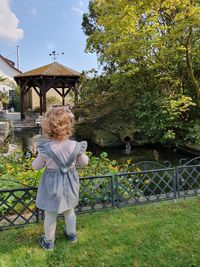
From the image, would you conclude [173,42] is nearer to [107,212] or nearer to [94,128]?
[94,128]

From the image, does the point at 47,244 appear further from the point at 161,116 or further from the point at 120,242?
the point at 161,116

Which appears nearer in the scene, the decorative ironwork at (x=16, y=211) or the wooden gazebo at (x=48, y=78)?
the decorative ironwork at (x=16, y=211)

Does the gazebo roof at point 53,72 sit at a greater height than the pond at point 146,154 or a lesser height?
greater

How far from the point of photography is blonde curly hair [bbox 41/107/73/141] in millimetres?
2328

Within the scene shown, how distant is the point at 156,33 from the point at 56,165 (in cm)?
620

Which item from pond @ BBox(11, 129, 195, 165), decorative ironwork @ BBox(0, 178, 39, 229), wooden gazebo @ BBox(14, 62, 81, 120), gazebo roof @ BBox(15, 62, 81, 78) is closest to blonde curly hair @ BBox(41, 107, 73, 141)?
decorative ironwork @ BBox(0, 178, 39, 229)

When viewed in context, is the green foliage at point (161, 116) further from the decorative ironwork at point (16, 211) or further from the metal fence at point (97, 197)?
the decorative ironwork at point (16, 211)

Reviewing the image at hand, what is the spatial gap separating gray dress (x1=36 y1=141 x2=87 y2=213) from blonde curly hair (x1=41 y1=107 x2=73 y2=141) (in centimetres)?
11

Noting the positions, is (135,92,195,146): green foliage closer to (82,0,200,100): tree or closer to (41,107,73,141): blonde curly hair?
(82,0,200,100): tree

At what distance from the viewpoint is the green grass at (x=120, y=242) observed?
224 cm

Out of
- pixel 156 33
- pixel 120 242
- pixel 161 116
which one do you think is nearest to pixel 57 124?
pixel 120 242

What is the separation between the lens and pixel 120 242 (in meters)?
2.51

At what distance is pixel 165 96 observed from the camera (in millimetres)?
9633

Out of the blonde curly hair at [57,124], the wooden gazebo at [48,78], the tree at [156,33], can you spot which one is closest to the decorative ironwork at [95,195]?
the blonde curly hair at [57,124]
